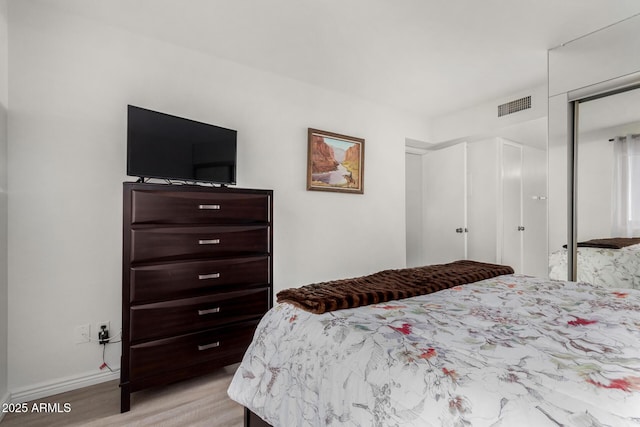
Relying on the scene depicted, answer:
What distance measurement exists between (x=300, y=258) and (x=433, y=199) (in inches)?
88.8

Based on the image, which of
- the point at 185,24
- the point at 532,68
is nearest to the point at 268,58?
the point at 185,24

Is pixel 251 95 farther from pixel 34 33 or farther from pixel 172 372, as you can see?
pixel 172 372

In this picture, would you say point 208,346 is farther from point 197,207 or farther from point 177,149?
point 177,149

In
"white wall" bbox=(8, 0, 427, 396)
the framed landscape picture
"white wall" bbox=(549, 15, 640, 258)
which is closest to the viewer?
"white wall" bbox=(8, 0, 427, 396)

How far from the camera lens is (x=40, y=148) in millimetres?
2055

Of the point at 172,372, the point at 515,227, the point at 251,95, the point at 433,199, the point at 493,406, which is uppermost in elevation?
the point at 251,95

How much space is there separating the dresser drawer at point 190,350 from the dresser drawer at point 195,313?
0.05 meters

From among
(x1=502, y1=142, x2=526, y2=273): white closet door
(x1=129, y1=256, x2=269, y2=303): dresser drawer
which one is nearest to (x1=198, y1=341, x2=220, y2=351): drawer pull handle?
(x1=129, y1=256, x2=269, y2=303): dresser drawer

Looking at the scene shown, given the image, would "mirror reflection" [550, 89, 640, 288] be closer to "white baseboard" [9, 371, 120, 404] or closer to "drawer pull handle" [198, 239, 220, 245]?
"drawer pull handle" [198, 239, 220, 245]

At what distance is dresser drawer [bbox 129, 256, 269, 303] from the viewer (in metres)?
1.88

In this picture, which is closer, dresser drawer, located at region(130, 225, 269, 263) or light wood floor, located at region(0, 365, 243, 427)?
light wood floor, located at region(0, 365, 243, 427)

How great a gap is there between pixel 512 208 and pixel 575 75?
1.62m

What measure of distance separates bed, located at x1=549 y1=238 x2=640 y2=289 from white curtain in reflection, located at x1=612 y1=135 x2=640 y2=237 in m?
0.09

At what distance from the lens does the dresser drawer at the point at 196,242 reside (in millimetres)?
1888
